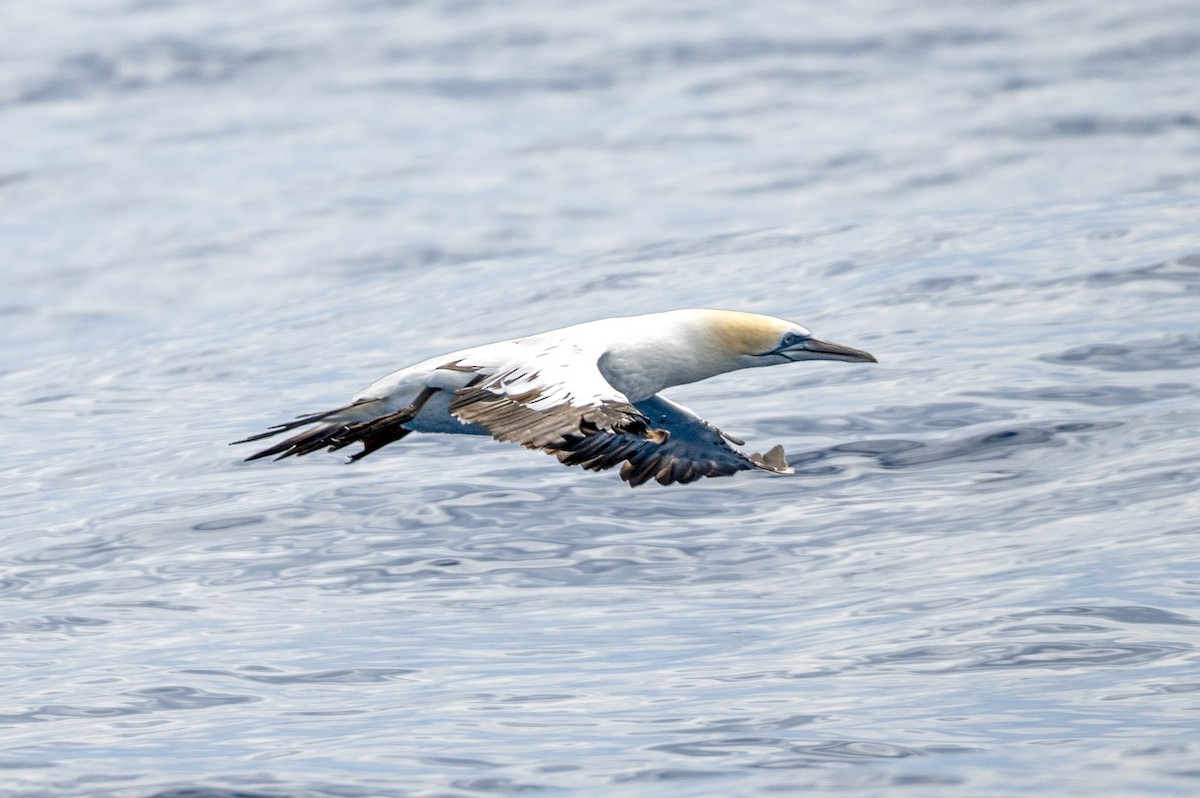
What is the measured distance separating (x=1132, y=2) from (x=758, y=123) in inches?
327

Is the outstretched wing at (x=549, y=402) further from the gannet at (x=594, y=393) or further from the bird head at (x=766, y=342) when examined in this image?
the bird head at (x=766, y=342)

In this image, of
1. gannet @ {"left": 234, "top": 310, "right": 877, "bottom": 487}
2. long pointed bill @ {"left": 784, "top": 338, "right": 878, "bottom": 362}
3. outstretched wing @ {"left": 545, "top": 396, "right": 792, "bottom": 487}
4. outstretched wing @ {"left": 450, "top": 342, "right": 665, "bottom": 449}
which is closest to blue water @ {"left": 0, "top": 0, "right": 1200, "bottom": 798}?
outstretched wing @ {"left": 545, "top": 396, "right": 792, "bottom": 487}

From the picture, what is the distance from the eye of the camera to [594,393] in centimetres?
1073

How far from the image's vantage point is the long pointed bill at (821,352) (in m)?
12.6

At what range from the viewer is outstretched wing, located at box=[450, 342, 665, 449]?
10.3m

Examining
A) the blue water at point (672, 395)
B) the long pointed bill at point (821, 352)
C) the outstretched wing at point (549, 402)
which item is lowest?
the blue water at point (672, 395)

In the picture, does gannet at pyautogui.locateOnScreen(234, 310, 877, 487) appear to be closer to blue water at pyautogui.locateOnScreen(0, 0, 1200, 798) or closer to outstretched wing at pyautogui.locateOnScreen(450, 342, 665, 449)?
outstretched wing at pyautogui.locateOnScreen(450, 342, 665, 449)

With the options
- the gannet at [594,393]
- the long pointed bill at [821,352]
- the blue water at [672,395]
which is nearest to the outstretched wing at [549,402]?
the gannet at [594,393]

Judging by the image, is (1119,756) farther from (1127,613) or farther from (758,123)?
(758,123)

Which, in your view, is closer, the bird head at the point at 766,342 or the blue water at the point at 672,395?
the bird head at the point at 766,342

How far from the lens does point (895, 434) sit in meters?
18.1

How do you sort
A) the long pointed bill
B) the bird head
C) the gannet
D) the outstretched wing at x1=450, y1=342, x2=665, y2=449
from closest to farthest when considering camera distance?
the outstretched wing at x1=450, y1=342, x2=665, y2=449 < the gannet < the bird head < the long pointed bill

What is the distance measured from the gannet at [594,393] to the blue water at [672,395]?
72.8 inches

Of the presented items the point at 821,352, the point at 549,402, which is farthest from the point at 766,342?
the point at 549,402
